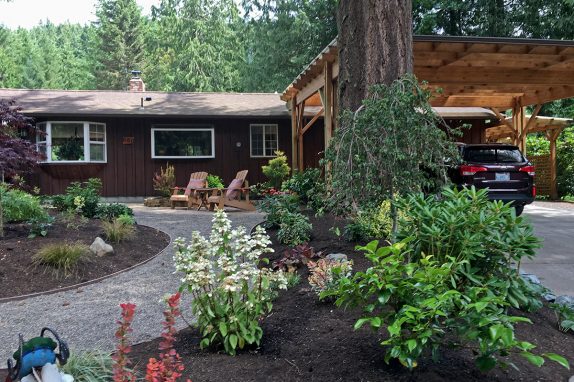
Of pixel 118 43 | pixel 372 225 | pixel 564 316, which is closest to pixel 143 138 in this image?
pixel 372 225

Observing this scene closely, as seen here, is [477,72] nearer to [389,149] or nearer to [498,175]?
[498,175]

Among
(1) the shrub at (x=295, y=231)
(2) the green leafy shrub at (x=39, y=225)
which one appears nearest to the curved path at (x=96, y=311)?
(1) the shrub at (x=295, y=231)

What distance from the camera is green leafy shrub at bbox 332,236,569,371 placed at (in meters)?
2.14

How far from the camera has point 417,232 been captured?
3.02 meters

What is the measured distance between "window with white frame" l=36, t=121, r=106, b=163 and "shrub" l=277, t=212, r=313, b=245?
9.32 m

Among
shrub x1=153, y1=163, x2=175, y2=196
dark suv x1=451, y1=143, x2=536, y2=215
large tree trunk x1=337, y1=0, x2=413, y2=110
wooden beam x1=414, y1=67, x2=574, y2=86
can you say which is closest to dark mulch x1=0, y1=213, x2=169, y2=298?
large tree trunk x1=337, y1=0, x2=413, y2=110

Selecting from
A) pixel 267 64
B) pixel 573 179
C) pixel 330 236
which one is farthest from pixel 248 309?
pixel 267 64

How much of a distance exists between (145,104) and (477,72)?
9.54m

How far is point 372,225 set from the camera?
18.2ft

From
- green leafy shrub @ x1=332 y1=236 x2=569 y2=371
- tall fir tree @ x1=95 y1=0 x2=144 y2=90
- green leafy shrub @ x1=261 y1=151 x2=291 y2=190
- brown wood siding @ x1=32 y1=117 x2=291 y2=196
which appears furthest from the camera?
tall fir tree @ x1=95 y1=0 x2=144 y2=90

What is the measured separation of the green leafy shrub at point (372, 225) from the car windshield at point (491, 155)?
455 centimetres

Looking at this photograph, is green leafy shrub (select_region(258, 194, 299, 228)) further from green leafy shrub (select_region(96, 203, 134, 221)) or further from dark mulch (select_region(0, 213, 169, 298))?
green leafy shrub (select_region(96, 203, 134, 221))

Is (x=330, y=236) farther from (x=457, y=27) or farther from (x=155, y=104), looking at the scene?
(x=457, y=27)

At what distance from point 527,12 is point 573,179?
716 centimetres
